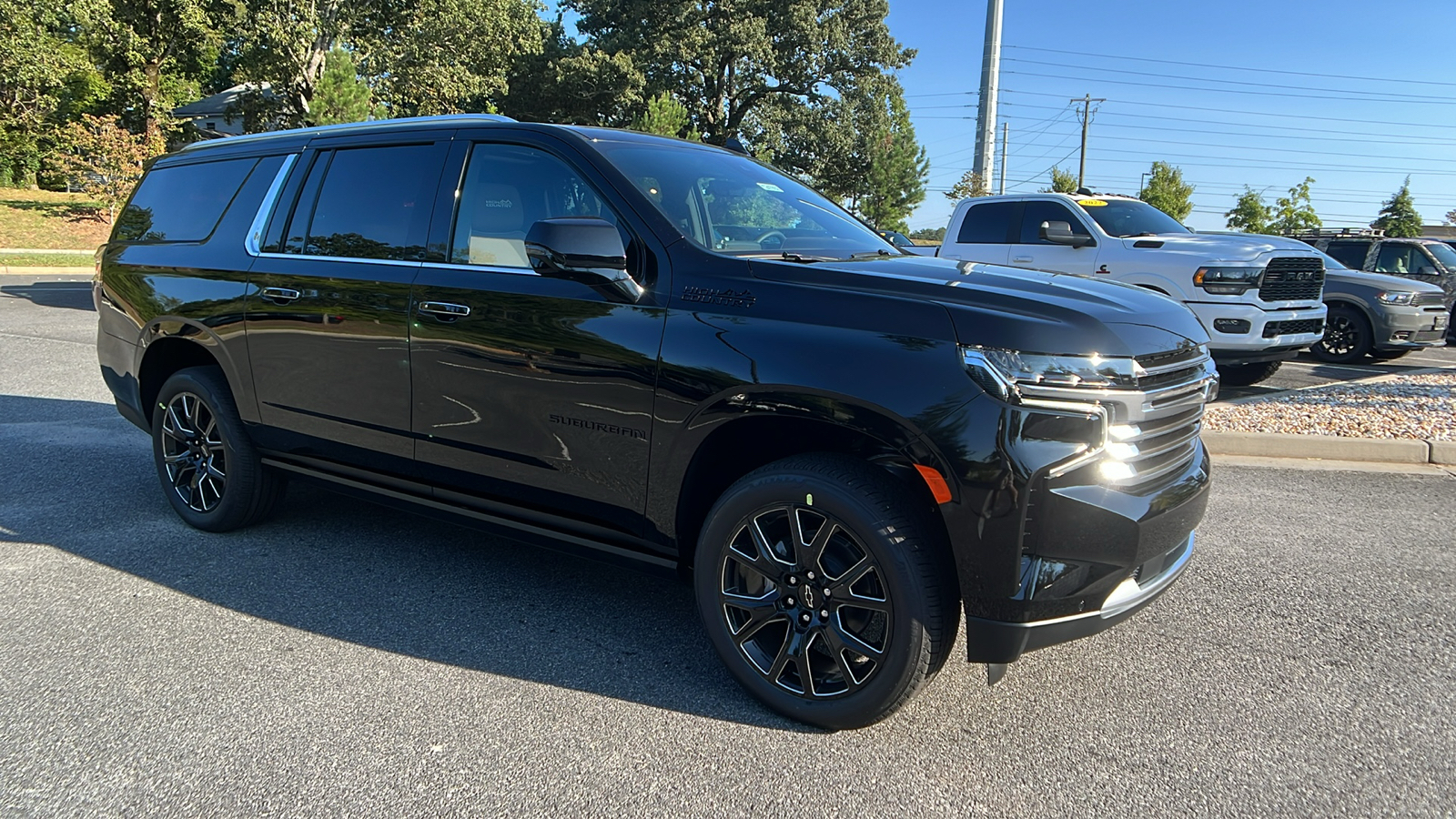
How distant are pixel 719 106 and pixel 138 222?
135 ft

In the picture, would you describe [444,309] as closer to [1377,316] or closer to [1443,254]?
[1377,316]

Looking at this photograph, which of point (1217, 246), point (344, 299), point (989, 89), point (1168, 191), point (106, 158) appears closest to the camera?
point (344, 299)

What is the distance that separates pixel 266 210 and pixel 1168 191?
55.6 metres

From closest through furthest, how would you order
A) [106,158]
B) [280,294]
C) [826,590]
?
[826,590] → [280,294] → [106,158]

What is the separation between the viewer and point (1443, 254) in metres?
14.9

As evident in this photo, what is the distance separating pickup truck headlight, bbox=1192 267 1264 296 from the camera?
910 centimetres

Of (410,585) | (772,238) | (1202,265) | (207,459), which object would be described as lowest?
(410,585)

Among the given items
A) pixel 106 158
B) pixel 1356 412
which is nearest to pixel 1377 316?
pixel 1356 412

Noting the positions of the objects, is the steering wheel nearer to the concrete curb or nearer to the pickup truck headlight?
the concrete curb

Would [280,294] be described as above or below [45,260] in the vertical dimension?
above

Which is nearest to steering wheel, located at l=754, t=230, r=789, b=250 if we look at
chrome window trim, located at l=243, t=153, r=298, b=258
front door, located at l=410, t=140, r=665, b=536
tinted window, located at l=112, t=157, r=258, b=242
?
front door, located at l=410, t=140, r=665, b=536

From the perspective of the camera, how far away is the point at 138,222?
5.16 meters

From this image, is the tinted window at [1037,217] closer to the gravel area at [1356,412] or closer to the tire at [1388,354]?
the gravel area at [1356,412]

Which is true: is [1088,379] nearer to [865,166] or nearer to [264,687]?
[264,687]
